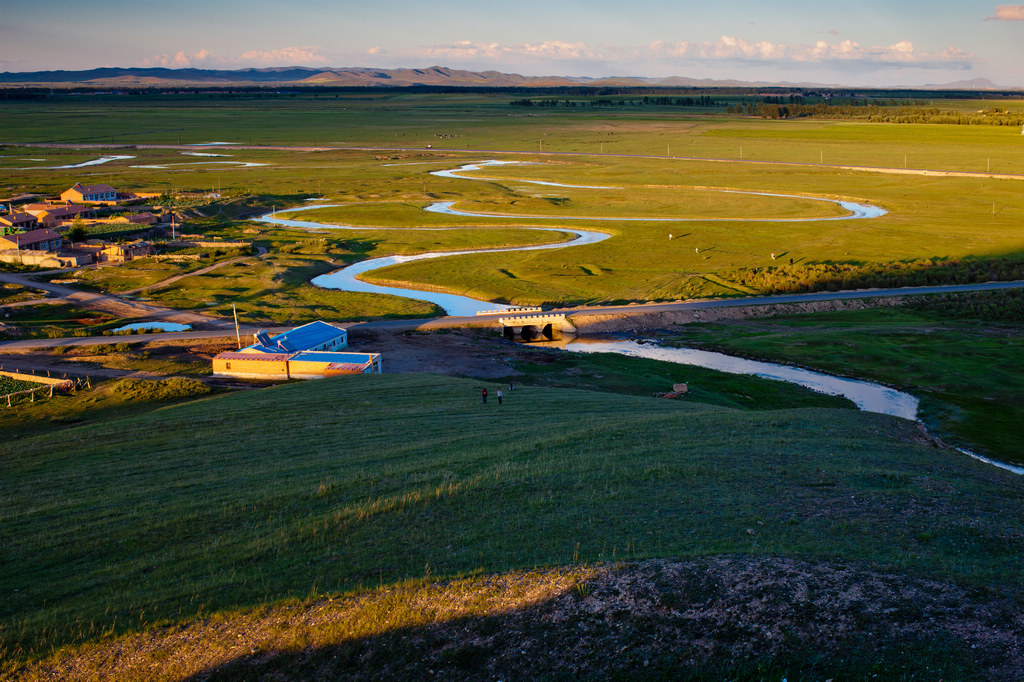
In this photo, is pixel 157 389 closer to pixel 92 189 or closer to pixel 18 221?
pixel 18 221

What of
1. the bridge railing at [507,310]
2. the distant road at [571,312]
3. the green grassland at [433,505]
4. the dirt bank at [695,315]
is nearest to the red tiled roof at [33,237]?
the distant road at [571,312]

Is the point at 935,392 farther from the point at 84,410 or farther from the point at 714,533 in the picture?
the point at 84,410

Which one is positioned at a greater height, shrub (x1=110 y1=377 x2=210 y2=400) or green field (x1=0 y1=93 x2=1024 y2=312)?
green field (x1=0 y1=93 x2=1024 y2=312)

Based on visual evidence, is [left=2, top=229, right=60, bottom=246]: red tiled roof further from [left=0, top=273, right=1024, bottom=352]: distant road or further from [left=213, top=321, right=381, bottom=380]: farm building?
[left=213, top=321, right=381, bottom=380]: farm building

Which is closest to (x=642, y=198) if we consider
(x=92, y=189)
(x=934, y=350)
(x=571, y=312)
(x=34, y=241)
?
(x=571, y=312)

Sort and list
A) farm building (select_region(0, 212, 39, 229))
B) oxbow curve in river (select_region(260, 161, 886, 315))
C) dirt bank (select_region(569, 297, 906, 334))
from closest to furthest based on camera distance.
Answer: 1. dirt bank (select_region(569, 297, 906, 334))
2. oxbow curve in river (select_region(260, 161, 886, 315))
3. farm building (select_region(0, 212, 39, 229))

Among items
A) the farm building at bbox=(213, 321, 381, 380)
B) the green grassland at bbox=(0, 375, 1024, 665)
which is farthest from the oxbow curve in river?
the green grassland at bbox=(0, 375, 1024, 665)
